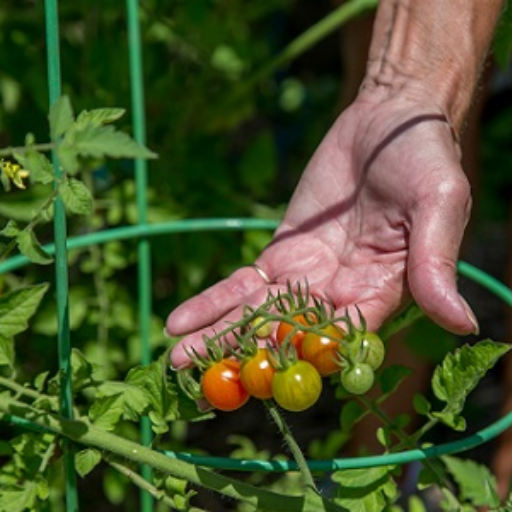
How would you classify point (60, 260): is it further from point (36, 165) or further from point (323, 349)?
point (323, 349)

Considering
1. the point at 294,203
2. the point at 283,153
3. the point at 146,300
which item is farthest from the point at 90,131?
the point at 283,153

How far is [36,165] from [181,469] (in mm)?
299

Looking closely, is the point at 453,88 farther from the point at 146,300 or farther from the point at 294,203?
the point at 146,300

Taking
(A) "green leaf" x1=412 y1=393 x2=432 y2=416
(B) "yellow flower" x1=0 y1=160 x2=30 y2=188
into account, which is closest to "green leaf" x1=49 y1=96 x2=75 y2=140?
(B) "yellow flower" x1=0 y1=160 x2=30 y2=188

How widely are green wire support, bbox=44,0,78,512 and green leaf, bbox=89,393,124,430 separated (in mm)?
25

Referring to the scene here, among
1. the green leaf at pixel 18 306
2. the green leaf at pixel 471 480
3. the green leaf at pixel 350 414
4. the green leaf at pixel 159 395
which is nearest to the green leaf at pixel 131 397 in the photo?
the green leaf at pixel 159 395

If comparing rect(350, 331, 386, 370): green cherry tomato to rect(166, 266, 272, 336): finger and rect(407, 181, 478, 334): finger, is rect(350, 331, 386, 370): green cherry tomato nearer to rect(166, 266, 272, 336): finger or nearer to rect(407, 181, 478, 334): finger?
rect(407, 181, 478, 334): finger

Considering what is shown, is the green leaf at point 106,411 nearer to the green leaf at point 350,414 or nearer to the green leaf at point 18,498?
the green leaf at point 18,498

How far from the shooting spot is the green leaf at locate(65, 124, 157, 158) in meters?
0.88

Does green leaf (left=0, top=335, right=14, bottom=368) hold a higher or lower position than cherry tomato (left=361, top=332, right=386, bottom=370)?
lower

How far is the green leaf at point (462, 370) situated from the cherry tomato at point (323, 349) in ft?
0.40

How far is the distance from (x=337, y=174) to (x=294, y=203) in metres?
0.06

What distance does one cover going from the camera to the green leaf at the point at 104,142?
88 centimetres

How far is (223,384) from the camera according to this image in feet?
3.40
